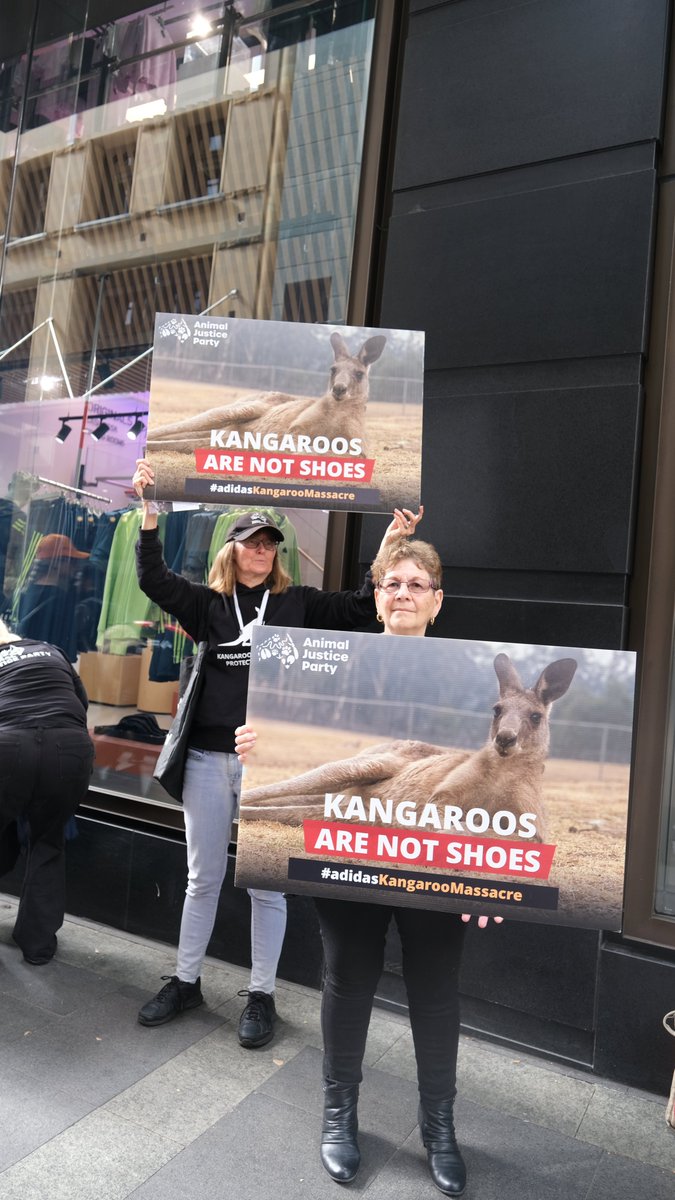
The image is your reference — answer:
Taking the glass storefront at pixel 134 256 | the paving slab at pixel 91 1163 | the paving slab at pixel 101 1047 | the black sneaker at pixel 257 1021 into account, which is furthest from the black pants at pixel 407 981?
the glass storefront at pixel 134 256

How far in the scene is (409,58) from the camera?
3725 millimetres

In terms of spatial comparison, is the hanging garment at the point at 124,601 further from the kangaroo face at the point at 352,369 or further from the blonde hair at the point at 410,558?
the blonde hair at the point at 410,558

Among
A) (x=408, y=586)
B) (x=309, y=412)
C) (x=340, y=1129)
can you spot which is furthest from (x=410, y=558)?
(x=340, y=1129)

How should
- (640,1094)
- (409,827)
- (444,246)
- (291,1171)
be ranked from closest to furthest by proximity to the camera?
(409,827) < (291,1171) < (640,1094) < (444,246)

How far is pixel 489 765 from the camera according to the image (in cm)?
Result: 194

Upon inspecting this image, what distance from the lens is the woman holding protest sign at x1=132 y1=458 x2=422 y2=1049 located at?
2.88 metres

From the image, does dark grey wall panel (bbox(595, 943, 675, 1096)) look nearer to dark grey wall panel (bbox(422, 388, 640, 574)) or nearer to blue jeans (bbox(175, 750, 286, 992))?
blue jeans (bbox(175, 750, 286, 992))

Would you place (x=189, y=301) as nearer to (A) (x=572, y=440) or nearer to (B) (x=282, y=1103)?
(A) (x=572, y=440)

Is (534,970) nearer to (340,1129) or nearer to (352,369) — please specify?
(340,1129)

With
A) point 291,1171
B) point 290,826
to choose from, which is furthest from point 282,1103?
point 290,826

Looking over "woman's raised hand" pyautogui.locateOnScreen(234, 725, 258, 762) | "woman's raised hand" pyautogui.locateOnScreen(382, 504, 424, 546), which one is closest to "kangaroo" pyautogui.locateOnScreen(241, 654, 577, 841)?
"woman's raised hand" pyautogui.locateOnScreen(234, 725, 258, 762)

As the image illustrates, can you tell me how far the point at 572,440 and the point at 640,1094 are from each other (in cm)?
230

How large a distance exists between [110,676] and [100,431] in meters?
1.34

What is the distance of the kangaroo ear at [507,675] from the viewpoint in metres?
1.94
